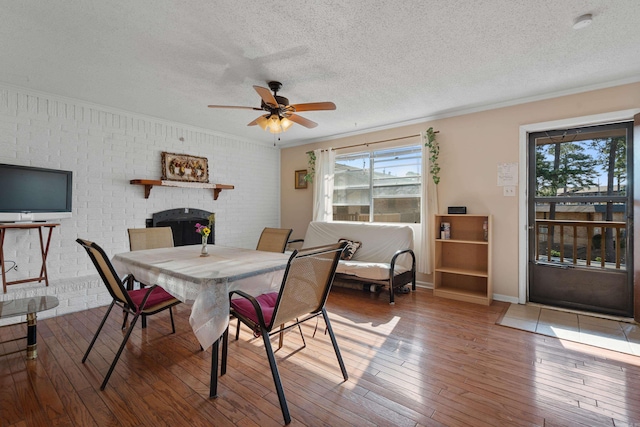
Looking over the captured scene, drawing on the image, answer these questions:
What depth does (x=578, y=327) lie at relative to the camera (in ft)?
9.42

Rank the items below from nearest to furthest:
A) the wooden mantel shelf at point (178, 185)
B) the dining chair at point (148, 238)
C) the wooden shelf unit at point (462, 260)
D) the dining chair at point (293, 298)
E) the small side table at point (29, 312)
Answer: the dining chair at point (293, 298) → the small side table at point (29, 312) → the dining chair at point (148, 238) → the wooden shelf unit at point (462, 260) → the wooden mantel shelf at point (178, 185)

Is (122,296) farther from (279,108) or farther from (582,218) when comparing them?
(582,218)

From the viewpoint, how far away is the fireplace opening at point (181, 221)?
4.30m

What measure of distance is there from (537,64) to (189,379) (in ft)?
12.2

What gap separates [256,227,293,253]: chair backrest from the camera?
3.18 metres

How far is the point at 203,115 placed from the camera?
4.12 metres

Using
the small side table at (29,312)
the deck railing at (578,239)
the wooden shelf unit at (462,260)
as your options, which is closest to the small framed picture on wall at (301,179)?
the wooden shelf unit at (462,260)

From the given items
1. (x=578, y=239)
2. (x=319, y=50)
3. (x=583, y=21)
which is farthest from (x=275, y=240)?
(x=578, y=239)

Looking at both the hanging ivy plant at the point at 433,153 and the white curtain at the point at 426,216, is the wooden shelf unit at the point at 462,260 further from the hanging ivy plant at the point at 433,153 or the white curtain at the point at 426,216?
the hanging ivy plant at the point at 433,153

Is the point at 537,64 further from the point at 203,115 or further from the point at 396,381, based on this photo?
the point at 203,115

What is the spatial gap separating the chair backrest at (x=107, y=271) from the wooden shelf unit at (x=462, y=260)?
11.1 ft

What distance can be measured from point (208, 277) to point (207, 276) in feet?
0.11

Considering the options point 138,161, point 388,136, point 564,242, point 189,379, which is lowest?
point 189,379

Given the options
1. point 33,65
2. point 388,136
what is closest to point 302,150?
point 388,136
